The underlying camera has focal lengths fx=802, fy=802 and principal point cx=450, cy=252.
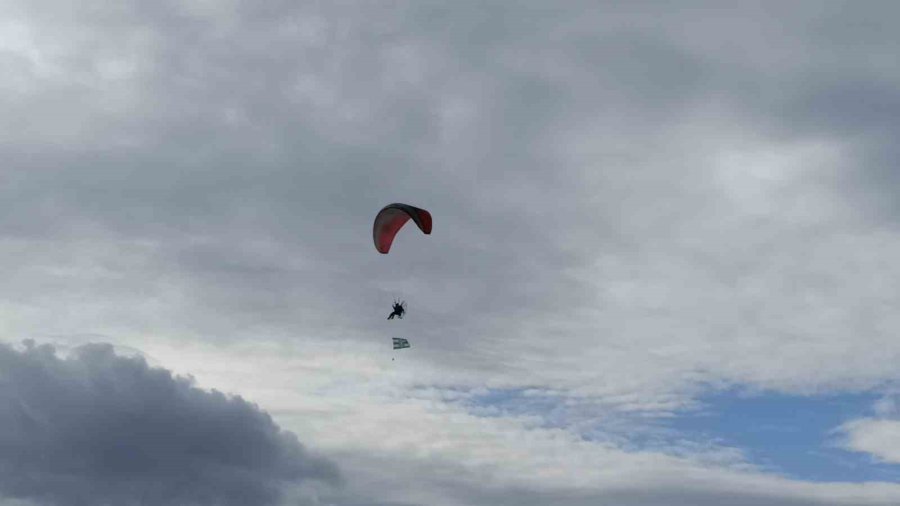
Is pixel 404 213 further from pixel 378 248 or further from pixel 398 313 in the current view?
pixel 398 313

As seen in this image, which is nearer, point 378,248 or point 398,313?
point 398,313

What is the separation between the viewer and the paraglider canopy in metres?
81.6

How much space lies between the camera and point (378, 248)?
294ft

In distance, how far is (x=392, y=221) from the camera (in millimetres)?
88875

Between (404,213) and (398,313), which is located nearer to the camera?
(398,313)

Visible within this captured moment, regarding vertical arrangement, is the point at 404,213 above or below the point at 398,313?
above

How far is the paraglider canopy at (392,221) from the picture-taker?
8162 cm

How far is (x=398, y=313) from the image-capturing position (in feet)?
266

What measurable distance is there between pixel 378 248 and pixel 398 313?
1118cm

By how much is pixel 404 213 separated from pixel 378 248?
5496 millimetres

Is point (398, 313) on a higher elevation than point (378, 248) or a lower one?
lower

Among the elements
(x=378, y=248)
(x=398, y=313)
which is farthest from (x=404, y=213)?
(x=398, y=313)
